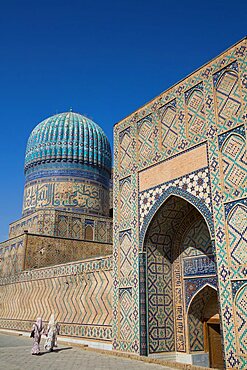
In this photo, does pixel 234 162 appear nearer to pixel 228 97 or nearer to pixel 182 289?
pixel 228 97

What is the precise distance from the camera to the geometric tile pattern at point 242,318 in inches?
188

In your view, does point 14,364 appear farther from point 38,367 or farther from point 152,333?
point 152,333

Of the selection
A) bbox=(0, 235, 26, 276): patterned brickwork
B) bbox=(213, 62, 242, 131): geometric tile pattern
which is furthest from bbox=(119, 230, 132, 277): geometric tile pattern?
bbox=(0, 235, 26, 276): patterned brickwork

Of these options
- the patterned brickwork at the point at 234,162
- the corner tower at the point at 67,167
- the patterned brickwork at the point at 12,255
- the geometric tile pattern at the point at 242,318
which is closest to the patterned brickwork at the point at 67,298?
the patterned brickwork at the point at 12,255

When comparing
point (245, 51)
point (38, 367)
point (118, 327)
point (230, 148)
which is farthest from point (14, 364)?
point (245, 51)

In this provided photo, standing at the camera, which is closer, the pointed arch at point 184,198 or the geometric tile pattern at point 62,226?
the pointed arch at point 184,198

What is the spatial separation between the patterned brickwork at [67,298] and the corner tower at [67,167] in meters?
4.38

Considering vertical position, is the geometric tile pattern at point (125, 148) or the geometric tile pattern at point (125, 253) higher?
the geometric tile pattern at point (125, 148)

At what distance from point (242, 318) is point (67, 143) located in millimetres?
13877

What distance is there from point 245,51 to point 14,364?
229 inches

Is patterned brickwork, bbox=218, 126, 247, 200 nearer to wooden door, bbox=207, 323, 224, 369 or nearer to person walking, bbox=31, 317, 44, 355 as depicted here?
wooden door, bbox=207, 323, 224, 369

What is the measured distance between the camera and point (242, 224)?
16.6 feet

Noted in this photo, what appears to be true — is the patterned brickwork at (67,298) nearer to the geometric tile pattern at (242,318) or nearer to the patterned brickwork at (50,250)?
A: the patterned brickwork at (50,250)

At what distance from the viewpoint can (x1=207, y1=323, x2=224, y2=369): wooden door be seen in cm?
657
